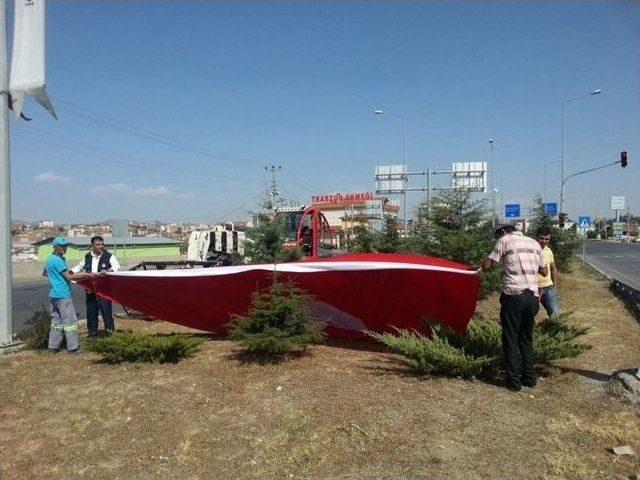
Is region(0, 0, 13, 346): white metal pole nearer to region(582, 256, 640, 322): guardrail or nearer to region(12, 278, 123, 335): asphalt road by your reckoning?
region(12, 278, 123, 335): asphalt road

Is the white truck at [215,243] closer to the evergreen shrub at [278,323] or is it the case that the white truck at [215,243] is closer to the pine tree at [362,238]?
the pine tree at [362,238]

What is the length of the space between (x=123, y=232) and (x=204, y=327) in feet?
52.4

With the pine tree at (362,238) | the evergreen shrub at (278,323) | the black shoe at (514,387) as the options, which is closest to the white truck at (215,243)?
the pine tree at (362,238)

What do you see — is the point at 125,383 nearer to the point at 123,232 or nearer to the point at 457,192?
the point at 457,192

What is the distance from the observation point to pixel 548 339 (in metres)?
6.21

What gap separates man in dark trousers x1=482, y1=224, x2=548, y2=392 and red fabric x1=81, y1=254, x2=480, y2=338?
96 cm

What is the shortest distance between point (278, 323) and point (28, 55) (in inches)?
222

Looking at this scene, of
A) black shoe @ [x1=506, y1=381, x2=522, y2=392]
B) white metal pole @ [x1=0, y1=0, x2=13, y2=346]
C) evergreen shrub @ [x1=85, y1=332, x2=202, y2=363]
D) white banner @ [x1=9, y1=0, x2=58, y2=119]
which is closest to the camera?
black shoe @ [x1=506, y1=381, x2=522, y2=392]

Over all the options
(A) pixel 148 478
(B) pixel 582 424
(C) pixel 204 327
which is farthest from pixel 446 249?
(A) pixel 148 478

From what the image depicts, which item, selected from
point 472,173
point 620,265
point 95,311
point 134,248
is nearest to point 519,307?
point 95,311

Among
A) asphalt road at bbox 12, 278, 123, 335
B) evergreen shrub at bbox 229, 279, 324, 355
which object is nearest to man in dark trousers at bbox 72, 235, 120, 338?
asphalt road at bbox 12, 278, 123, 335

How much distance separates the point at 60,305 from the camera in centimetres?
771

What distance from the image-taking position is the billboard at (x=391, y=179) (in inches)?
1587

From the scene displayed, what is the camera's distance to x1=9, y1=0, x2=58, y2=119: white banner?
26.4 feet
